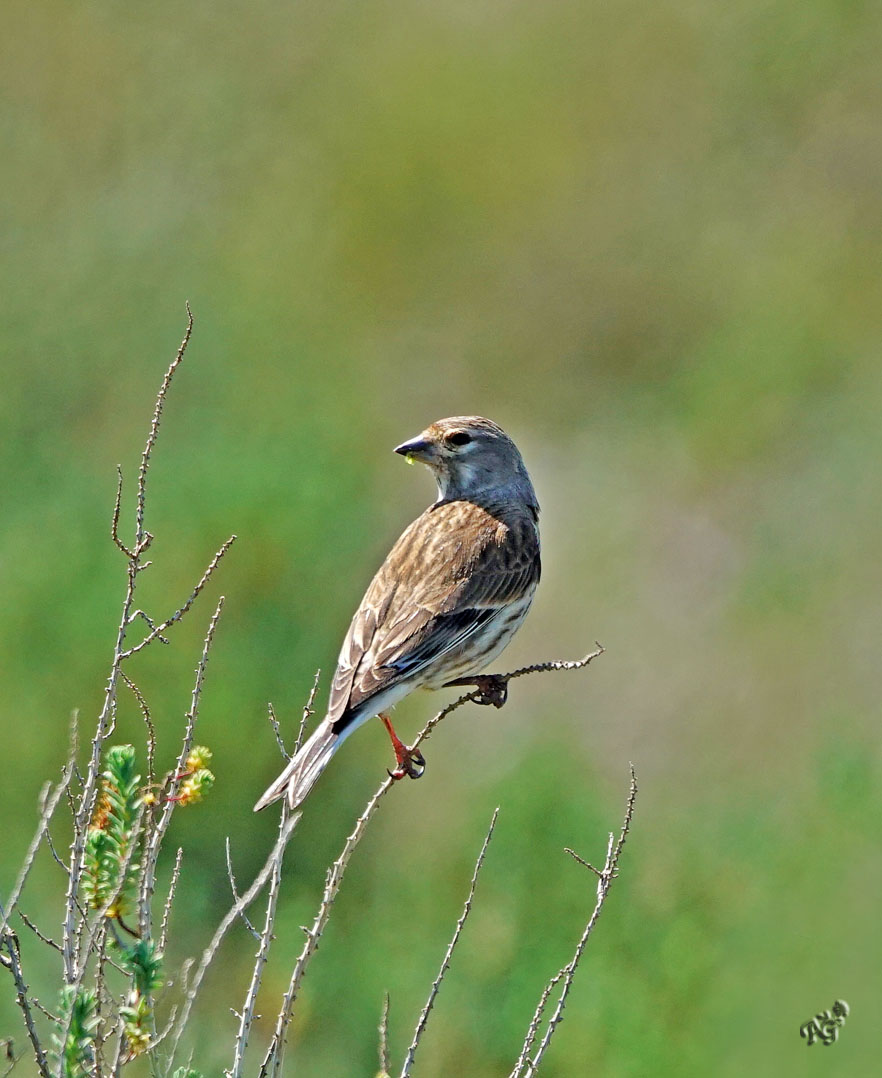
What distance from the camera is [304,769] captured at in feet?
15.1

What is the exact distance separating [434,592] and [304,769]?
130 centimetres

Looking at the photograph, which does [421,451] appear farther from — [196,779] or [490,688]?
[196,779]

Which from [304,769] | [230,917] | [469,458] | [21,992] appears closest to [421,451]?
[469,458]

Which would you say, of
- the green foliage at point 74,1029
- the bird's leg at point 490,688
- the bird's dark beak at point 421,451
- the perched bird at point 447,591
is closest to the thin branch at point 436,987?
the green foliage at point 74,1029

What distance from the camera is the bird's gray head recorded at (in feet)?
20.9

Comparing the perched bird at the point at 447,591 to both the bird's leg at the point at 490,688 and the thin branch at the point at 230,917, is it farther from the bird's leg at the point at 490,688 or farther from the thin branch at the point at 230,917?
the thin branch at the point at 230,917

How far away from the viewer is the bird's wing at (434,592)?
5363 mm

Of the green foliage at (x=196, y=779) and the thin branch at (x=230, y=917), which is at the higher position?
the green foliage at (x=196, y=779)

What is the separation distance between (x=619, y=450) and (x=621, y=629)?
80.7 inches

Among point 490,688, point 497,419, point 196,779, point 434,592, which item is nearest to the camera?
point 196,779

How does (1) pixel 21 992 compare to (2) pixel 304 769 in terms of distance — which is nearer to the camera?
(1) pixel 21 992

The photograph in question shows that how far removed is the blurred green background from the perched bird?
5.70 feet

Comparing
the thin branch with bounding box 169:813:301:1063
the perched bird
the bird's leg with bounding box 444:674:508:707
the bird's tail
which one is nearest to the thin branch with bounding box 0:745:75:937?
the thin branch with bounding box 169:813:301:1063

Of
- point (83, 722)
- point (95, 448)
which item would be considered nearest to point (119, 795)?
point (83, 722)
